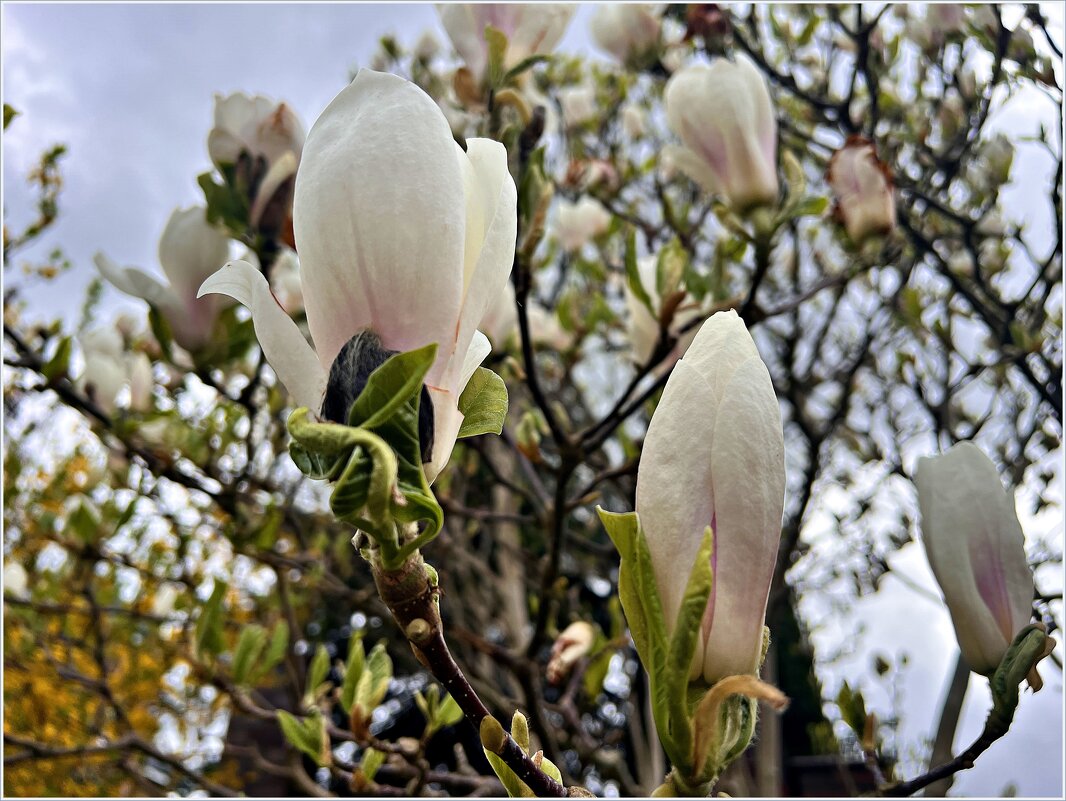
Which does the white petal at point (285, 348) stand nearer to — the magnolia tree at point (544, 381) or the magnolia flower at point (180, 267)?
the magnolia tree at point (544, 381)

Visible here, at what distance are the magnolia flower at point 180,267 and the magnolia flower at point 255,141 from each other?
Result: 0.21ft

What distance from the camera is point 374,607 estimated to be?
177 cm

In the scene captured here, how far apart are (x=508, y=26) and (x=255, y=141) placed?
1.18 feet

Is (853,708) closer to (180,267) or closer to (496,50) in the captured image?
(496,50)

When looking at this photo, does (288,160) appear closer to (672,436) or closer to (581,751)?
(672,436)

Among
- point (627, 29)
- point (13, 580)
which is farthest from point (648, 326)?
point (13, 580)

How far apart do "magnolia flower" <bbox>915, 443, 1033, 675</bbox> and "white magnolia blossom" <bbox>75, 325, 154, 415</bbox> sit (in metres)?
1.26

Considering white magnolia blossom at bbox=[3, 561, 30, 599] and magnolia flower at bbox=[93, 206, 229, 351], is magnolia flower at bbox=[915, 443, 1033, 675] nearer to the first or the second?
magnolia flower at bbox=[93, 206, 229, 351]

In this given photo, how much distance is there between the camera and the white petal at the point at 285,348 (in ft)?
1.28

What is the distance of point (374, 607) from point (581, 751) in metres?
0.53

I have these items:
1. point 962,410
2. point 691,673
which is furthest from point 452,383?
point 962,410

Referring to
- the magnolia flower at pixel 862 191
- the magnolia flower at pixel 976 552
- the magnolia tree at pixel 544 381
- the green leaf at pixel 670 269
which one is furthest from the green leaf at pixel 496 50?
the magnolia flower at pixel 976 552

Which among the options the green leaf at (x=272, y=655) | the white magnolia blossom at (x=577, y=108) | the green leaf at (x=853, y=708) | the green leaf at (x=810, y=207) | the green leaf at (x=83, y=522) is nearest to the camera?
the green leaf at (x=853, y=708)

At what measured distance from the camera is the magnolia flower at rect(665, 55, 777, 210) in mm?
991
